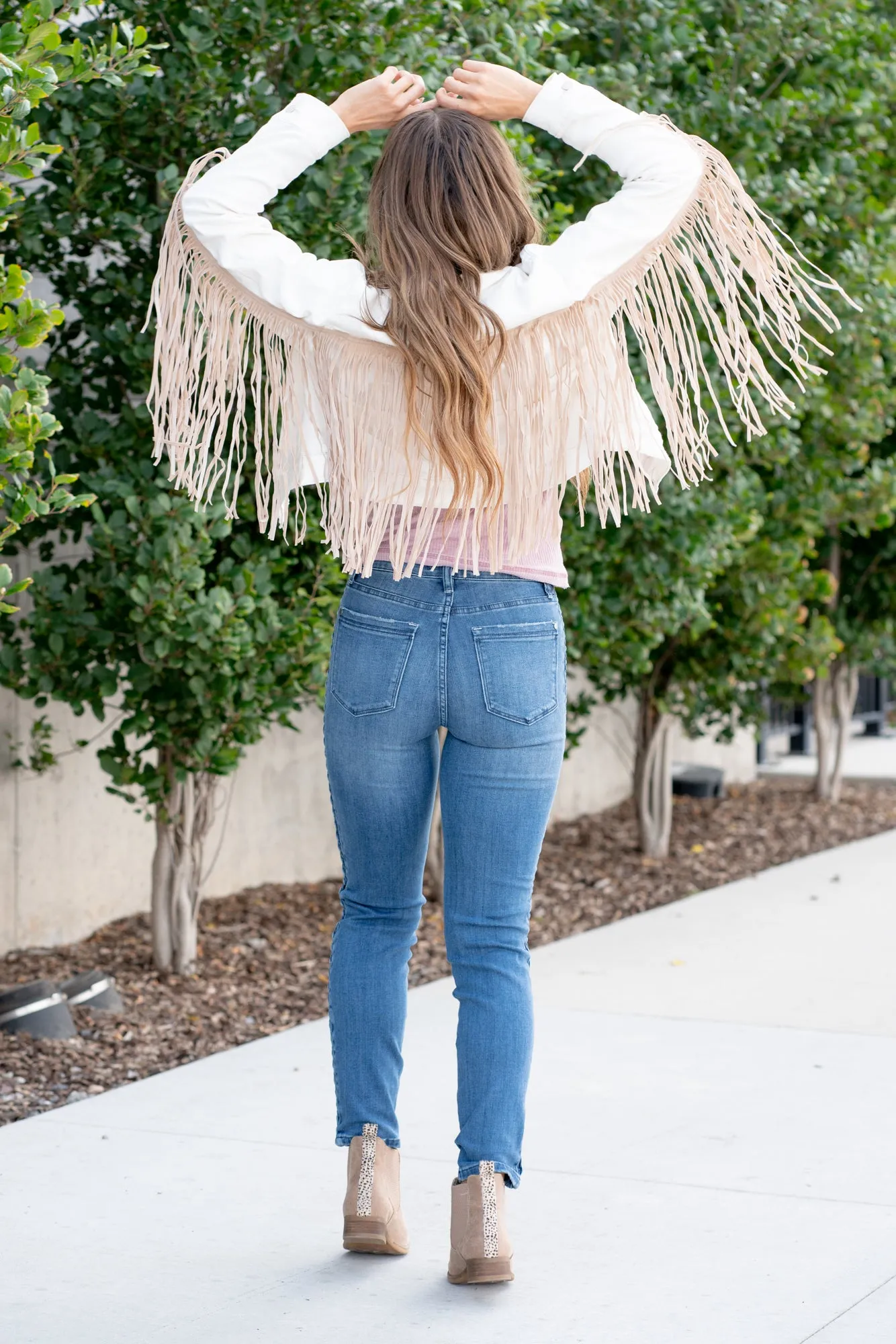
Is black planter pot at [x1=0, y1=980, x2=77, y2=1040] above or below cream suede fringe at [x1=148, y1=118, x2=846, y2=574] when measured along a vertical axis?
below

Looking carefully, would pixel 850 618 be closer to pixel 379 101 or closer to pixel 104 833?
pixel 104 833

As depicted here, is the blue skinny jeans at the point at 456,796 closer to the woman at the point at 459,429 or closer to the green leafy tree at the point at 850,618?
the woman at the point at 459,429

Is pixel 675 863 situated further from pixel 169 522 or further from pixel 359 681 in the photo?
pixel 359 681

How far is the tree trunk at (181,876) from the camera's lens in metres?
5.38

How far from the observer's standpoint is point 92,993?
4969 millimetres

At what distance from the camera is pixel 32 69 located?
3207 millimetres

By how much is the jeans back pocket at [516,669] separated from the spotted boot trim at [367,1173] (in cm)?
80

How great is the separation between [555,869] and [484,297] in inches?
200

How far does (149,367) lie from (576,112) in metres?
2.14

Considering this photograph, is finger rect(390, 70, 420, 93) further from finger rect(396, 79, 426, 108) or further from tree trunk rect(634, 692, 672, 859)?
tree trunk rect(634, 692, 672, 859)

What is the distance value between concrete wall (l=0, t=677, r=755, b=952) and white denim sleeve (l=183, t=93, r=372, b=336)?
2740mm

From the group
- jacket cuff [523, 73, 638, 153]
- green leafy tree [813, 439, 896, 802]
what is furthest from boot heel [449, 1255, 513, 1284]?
green leafy tree [813, 439, 896, 802]

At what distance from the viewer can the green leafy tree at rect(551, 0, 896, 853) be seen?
6.00 metres

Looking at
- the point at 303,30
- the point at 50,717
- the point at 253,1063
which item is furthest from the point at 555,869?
the point at 303,30
